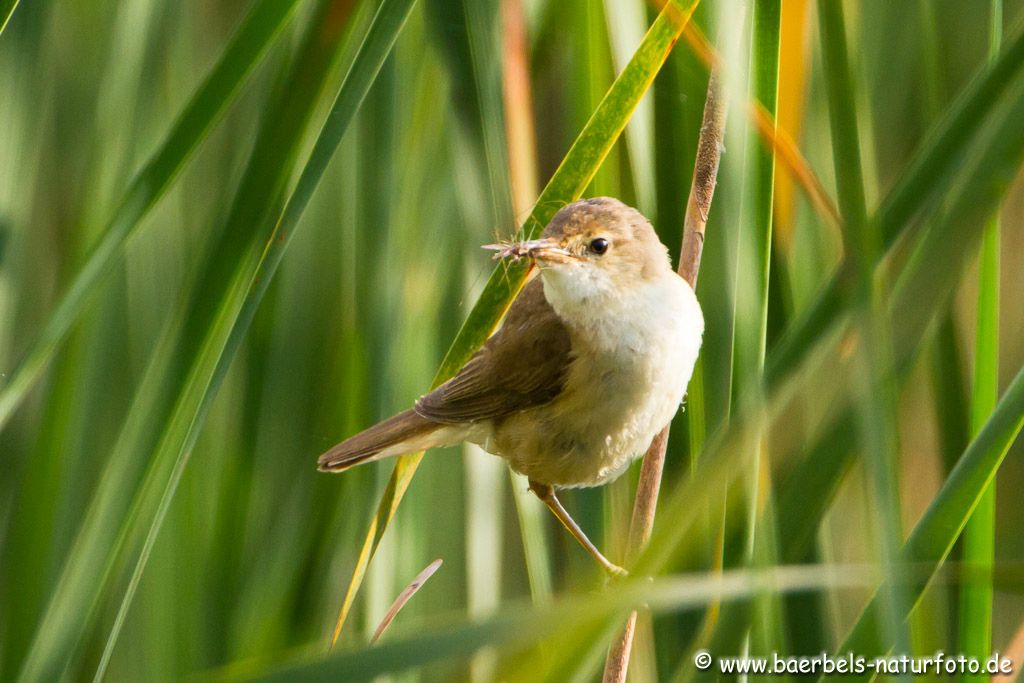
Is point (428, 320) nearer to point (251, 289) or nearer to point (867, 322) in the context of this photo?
point (251, 289)

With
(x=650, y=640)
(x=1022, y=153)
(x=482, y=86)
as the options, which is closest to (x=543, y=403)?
(x=650, y=640)

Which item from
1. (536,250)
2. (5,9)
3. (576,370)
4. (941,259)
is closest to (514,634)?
(941,259)

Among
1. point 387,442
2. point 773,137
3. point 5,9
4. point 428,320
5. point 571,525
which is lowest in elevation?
point 571,525

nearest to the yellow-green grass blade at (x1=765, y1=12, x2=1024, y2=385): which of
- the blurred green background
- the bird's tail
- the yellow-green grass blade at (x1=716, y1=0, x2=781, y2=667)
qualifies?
the blurred green background

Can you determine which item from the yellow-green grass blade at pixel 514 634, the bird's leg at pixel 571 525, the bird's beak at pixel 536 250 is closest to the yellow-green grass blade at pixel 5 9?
the bird's beak at pixel 536 250

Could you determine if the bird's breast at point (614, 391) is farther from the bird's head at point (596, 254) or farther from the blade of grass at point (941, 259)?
the blade of grass at point (941, 259)
